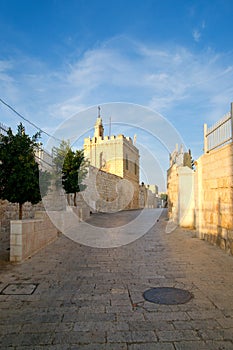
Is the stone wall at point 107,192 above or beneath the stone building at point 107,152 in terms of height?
beneath

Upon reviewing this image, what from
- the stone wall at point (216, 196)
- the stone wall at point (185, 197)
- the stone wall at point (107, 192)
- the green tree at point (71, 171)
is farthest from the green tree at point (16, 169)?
the stone wall at point (107, 192)

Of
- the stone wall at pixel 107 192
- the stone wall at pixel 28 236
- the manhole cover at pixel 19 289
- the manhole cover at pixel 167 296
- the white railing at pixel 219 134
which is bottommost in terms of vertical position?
the manhole cover at pixel 19 289

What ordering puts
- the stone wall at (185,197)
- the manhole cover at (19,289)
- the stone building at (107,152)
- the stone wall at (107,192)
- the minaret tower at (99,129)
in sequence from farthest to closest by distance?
1. the minaret tower at (99,129)
2. the stone building at (107,152)
3. the stone wall at (107,192)
4. the stone wall at (185,197)
5. the manhole cover at (19,289)

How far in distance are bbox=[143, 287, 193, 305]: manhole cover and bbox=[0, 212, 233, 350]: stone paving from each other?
0.35 feet

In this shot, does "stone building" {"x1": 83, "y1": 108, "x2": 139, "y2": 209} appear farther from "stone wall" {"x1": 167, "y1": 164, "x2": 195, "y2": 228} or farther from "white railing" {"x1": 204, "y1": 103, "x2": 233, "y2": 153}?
"white railing" {"x1": 204, "y1": 103, "x2": 233, "y2": 153}

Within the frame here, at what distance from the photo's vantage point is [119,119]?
15.0 meters

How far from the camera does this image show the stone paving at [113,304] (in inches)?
107

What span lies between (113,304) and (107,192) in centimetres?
2166

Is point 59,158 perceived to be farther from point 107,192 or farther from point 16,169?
point 107,192

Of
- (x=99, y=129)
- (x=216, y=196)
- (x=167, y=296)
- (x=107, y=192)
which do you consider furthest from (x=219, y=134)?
(x=99, y=129)

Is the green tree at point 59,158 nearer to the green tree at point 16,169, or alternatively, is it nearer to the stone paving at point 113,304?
the green tree at point 16,169

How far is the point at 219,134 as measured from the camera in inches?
299

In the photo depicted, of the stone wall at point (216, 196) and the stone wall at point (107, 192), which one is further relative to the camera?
the stone wall at point (107, 192)

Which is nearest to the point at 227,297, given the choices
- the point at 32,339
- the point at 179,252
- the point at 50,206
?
the point at 32,339
